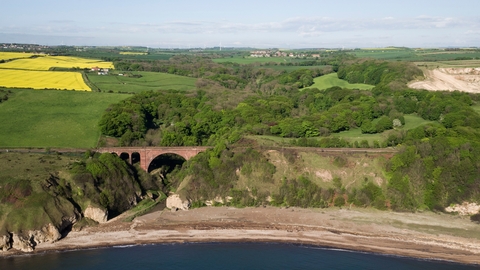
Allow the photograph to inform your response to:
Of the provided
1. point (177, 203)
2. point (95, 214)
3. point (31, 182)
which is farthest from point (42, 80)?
point (177, 203)

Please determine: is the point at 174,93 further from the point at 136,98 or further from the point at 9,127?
the point at 9,127

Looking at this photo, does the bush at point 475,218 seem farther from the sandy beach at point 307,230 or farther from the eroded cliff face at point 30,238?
the eroded cliff face at point 30,238

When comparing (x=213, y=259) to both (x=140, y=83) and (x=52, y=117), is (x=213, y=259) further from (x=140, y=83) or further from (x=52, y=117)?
(x=140, y=83)

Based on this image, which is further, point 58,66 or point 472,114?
point 58,66

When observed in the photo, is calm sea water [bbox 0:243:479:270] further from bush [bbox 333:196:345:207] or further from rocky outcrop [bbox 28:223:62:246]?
bush [bbox 333:196:345:207]

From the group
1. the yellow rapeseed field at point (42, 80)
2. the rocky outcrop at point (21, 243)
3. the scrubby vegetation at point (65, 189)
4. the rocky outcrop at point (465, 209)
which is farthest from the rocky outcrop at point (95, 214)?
the yellow rapeseed field at point (42, 80)

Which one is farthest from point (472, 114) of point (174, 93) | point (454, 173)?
point (174, 93)
